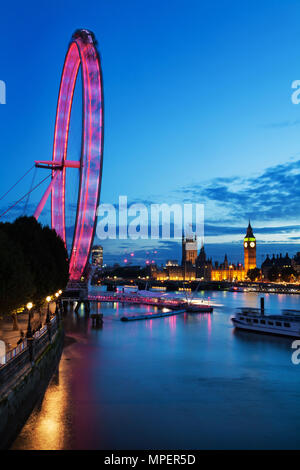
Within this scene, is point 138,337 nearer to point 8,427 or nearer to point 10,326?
point 10,326

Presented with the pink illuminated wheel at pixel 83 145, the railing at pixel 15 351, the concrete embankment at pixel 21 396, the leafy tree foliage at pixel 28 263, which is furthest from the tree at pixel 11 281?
the pink illuminated wheel at pixel 83 145

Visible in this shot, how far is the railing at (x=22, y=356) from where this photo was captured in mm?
12852

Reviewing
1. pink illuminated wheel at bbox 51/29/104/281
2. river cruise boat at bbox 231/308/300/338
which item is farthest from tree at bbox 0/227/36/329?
river cruise boat at bbox 231/308/300/338

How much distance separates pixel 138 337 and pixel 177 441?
22017 mm

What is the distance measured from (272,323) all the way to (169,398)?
66.7ft

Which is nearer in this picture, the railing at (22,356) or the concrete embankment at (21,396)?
the concrete embankment at (21,396)

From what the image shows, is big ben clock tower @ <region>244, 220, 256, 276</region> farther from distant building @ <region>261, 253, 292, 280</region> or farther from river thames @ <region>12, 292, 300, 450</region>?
river thames @ <region>12, 292, 300, 450</region>

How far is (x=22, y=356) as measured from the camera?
49.9ft

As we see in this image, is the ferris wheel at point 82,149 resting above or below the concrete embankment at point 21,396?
above

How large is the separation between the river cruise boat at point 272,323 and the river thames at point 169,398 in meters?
3.18

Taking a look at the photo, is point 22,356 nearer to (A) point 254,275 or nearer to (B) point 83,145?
(B) point 83,145

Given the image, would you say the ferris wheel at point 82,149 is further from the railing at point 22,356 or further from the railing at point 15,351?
the railing at point 15,351

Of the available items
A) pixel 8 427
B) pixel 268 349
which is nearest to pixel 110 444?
pixel 8 427

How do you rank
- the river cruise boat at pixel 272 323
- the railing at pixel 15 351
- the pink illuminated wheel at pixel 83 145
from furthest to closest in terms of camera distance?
the river cruise boat at pixel 272 323 → the pink illuminated wheel at pixel 83 145 → the railing at pixel 15 351
